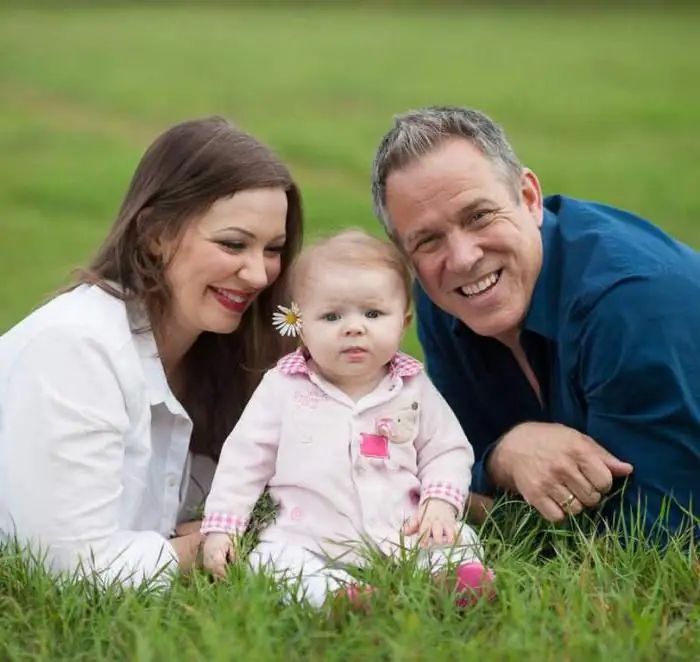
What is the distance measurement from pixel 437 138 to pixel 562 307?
2.14 ft

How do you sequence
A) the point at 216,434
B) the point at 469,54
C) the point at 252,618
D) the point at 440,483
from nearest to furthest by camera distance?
the point at 252,618, the point at 440,483, the point at 216,434, the point at 469,54

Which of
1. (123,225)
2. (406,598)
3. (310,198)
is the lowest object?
(310,198)

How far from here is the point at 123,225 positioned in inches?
158

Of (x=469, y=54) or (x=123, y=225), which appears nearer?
(x=123, y=225)

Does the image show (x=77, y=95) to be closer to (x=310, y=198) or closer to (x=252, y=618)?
(x=310, y=198)

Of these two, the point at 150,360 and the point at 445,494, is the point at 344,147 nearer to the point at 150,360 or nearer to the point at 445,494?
the point at 150,360

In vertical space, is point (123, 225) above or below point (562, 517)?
above

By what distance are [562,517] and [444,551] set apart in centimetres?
50

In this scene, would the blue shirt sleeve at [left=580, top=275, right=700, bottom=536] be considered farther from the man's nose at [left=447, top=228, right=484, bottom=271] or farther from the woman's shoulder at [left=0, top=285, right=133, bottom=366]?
the woman's shoulder at [left=0, top=285, right=133, bottom=366]

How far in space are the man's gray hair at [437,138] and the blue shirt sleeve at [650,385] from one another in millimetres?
612

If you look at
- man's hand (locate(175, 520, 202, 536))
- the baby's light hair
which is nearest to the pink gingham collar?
the baby's light hair

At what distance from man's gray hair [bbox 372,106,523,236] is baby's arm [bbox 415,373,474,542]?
66 centimetres

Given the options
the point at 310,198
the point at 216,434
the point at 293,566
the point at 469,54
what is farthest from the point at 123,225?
the point at 469,54

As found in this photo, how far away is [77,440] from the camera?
3.59 m
